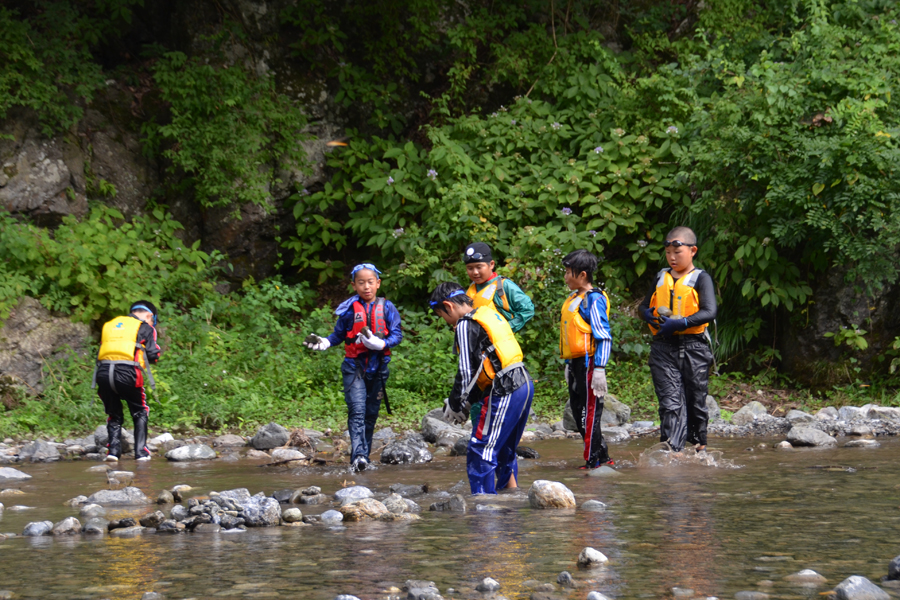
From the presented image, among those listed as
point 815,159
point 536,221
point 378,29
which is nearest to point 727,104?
point 815,159

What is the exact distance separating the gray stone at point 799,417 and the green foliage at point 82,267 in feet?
27.2

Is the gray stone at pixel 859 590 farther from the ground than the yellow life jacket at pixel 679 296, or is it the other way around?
the yellow life jacket at pixel 679 296

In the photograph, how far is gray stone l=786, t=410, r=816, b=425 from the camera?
9484 millimetres

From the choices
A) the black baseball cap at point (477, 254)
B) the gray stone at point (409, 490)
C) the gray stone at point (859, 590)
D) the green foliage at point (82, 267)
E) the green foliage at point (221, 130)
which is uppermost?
the green foliage at point (221, 130)

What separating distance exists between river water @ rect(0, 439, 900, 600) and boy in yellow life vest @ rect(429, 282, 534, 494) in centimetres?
26

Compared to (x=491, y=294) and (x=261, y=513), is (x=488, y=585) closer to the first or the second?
(x=261, y=513)

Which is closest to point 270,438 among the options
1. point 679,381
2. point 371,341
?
point 371,341

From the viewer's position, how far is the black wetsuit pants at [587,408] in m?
7.04

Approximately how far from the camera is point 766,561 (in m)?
3.73

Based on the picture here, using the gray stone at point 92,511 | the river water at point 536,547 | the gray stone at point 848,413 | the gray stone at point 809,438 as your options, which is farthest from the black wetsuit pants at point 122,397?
the gray stone at point 848,413

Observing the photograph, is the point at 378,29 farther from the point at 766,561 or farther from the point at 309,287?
the point at 766,561

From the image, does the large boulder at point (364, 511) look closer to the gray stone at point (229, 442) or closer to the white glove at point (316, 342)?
the white glove at point (316, 342)

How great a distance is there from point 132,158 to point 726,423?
33.6ft

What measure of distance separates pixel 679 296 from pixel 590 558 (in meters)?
3.82
